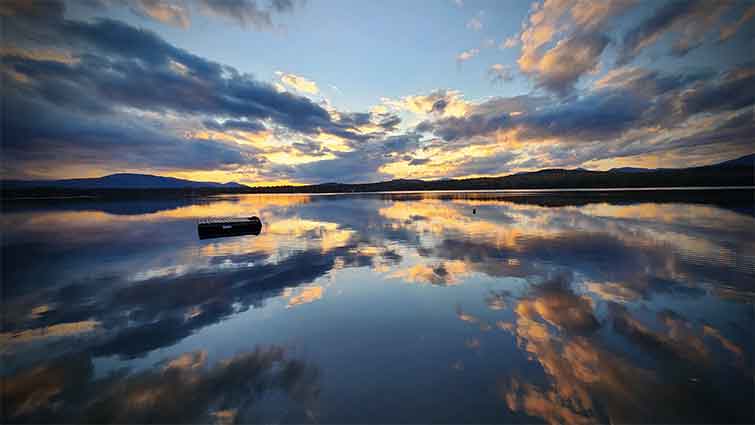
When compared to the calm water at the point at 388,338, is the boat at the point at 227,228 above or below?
above

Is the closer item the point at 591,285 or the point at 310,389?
the point at 310,389

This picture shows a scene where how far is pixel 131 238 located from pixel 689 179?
239m

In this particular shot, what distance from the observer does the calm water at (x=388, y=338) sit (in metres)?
5.58

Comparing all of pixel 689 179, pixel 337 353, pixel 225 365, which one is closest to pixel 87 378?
pixel 225 365

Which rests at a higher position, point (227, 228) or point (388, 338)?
point (227, 228)

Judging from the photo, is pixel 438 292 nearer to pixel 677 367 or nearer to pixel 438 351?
pixel 438 351

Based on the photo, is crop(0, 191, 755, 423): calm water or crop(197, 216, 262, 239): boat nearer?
crop(0, 191, 755, 423): calm water

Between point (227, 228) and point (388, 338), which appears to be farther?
point (227, 228)

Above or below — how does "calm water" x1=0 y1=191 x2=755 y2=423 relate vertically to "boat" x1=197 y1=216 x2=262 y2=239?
below

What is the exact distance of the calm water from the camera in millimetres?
5582

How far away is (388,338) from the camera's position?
8.08 metres

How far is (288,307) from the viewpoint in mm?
10328


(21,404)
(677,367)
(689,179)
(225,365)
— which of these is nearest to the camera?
(21,404)

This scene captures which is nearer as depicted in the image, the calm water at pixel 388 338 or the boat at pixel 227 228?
the calm water at pixel 388 338
